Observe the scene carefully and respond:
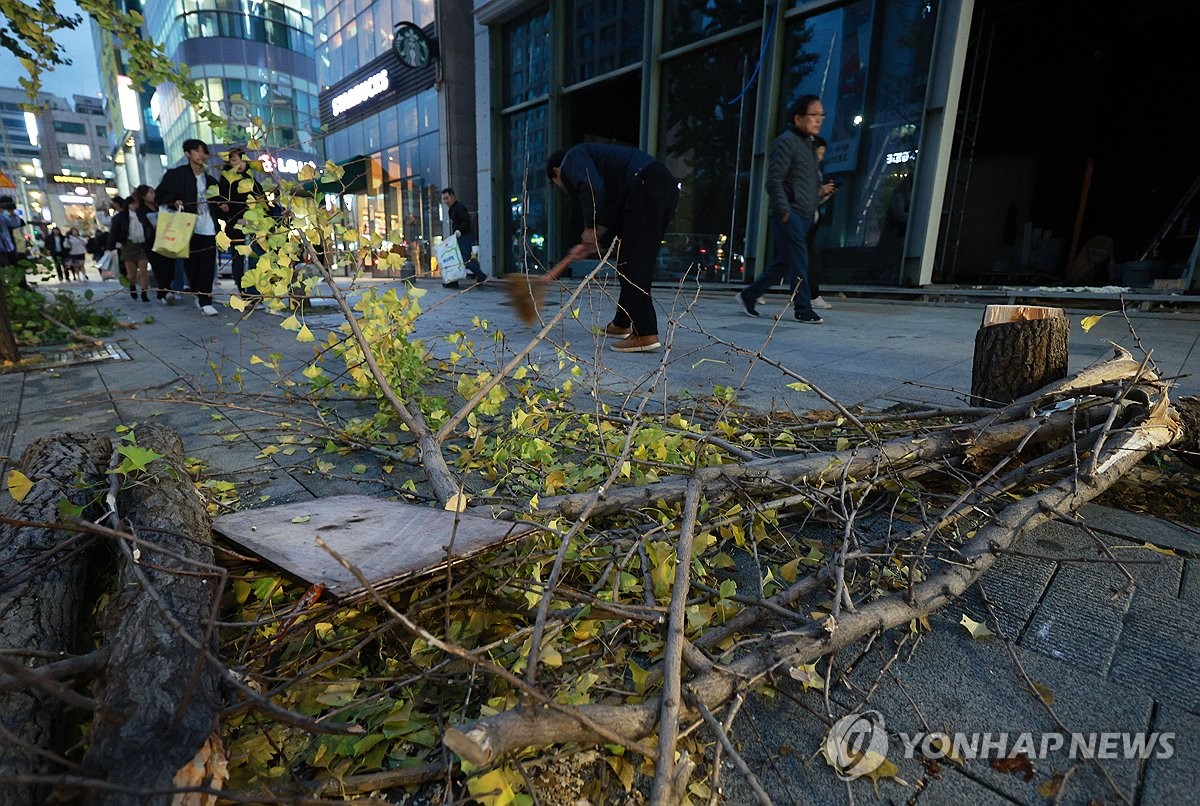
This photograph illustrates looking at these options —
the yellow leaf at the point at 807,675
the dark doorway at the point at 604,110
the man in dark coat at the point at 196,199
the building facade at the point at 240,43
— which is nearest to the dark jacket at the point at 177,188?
the man in dark coat at the point at 196,199

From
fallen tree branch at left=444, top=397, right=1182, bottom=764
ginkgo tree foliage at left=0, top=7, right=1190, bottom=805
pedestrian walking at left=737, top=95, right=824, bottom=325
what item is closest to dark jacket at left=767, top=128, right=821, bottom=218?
pedestrian walking at left=737, top=95, right=824, bottom=325

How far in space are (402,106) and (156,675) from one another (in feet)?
63.2

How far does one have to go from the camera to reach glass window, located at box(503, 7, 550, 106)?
11562mm

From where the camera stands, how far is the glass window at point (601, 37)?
32.8 ft

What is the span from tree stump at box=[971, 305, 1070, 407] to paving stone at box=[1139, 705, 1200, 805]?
153cm

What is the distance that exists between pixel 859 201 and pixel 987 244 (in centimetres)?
504

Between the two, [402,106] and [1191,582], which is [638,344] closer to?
[1191,582]

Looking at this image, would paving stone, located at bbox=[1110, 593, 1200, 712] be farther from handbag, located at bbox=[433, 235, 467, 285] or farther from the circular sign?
the circular sign

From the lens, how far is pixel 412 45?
1516 cm

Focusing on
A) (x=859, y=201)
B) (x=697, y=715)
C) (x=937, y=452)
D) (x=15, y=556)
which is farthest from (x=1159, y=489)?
(x=859, y=201)

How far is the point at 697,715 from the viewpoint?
0.97 meters

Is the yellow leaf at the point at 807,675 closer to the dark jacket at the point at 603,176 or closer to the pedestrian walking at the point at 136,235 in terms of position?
the dark jacket at the point at 603,176

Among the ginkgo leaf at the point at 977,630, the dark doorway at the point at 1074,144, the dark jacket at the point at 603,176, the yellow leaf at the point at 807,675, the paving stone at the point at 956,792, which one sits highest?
the dark doorway at the point at 1074,144

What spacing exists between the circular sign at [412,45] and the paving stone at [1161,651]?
17433 mm
